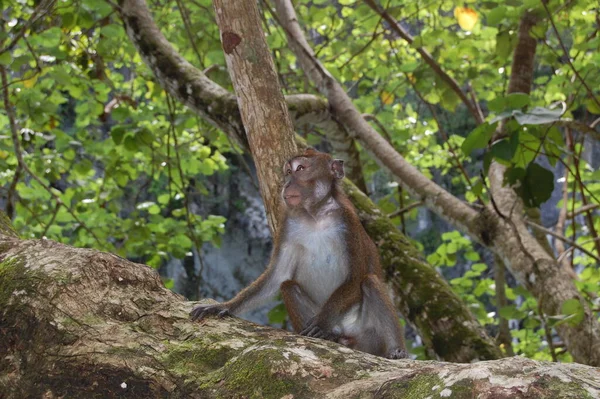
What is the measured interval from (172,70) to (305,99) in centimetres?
97

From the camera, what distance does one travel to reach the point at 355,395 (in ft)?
5.15

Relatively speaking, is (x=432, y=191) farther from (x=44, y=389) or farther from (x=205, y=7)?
(x=44, y=389)

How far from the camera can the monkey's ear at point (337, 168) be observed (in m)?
3.62

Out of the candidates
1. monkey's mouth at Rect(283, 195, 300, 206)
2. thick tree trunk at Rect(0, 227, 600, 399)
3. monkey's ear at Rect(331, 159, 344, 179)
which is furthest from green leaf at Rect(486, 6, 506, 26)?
thick tree trunk at Rect(0, 227, 600, 399)

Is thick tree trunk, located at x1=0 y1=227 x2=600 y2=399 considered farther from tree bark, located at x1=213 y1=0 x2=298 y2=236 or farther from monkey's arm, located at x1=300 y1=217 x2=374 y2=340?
tree bark, located at x1=213 y1=0 x2=298 y2=236

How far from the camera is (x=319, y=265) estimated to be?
3.63 metres

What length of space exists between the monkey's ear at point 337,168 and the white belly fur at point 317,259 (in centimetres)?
23

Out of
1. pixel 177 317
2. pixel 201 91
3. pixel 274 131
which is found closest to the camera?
pixel 177 317

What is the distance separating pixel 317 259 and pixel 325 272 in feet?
0.26

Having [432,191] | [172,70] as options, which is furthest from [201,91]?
[432,191]

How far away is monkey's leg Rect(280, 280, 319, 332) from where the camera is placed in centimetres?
340

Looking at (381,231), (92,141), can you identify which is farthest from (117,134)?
(381,231)

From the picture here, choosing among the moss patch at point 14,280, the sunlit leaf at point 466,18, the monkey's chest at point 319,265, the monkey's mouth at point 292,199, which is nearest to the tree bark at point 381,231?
the monkey's chest at point 319,265

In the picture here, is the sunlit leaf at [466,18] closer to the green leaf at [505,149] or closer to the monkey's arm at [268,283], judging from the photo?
the green leaf at [505,149]
